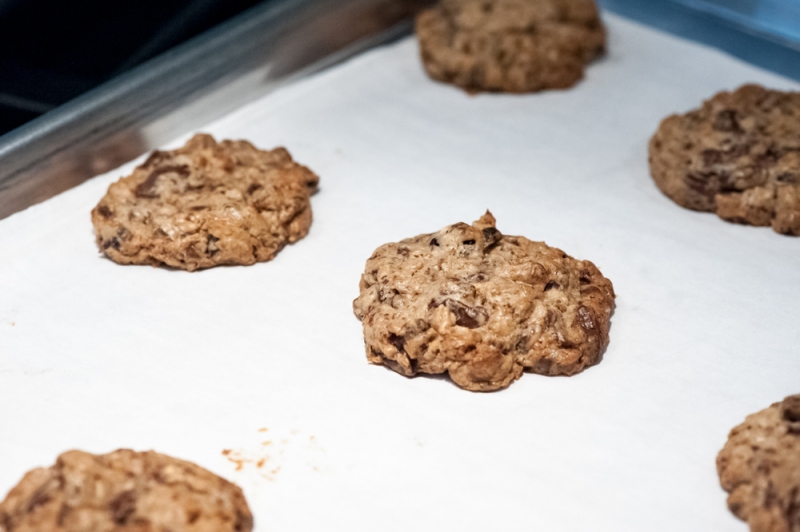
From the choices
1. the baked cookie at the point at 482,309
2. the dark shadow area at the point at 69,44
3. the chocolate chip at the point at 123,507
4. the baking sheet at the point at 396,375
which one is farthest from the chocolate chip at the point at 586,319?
A: the dark shadow area at the point at 69,44

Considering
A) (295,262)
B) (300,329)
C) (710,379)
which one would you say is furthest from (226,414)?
(710,379)

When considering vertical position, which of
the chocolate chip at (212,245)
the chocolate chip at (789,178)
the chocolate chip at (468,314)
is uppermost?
the chocolate chip at (212,245)

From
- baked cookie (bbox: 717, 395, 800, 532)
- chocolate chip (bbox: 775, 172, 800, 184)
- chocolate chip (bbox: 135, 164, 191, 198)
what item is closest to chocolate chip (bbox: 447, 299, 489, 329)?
baked cookie (bbox: 717, 395, 800, 532)

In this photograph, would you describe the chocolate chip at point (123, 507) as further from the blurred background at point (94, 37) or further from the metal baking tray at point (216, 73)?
the blurred background at point (94, 37)

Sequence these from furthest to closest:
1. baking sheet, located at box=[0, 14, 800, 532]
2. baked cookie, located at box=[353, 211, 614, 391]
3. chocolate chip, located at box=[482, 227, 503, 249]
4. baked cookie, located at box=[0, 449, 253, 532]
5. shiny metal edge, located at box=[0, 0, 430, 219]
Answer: shiny metal edge, located at box=[0, 0, 430, 219] → chocolate chip, located at box=[482, 227, 503, 249] → baked cookie, located at box=[353, 211, 614, 391] → baking sheet, located at box=[0, 14, 800, 532] → baked cookie, located at box=[0, 449, 253, 532]

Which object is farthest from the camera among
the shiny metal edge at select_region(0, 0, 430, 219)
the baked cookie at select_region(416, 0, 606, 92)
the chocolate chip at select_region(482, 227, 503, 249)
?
the baked cookie at select_region(416, 0, 606, 92)

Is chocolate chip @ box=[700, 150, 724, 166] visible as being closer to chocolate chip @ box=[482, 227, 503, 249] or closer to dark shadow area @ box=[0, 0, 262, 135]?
chocolate chip @ box=[482, 227, 503, 249]
